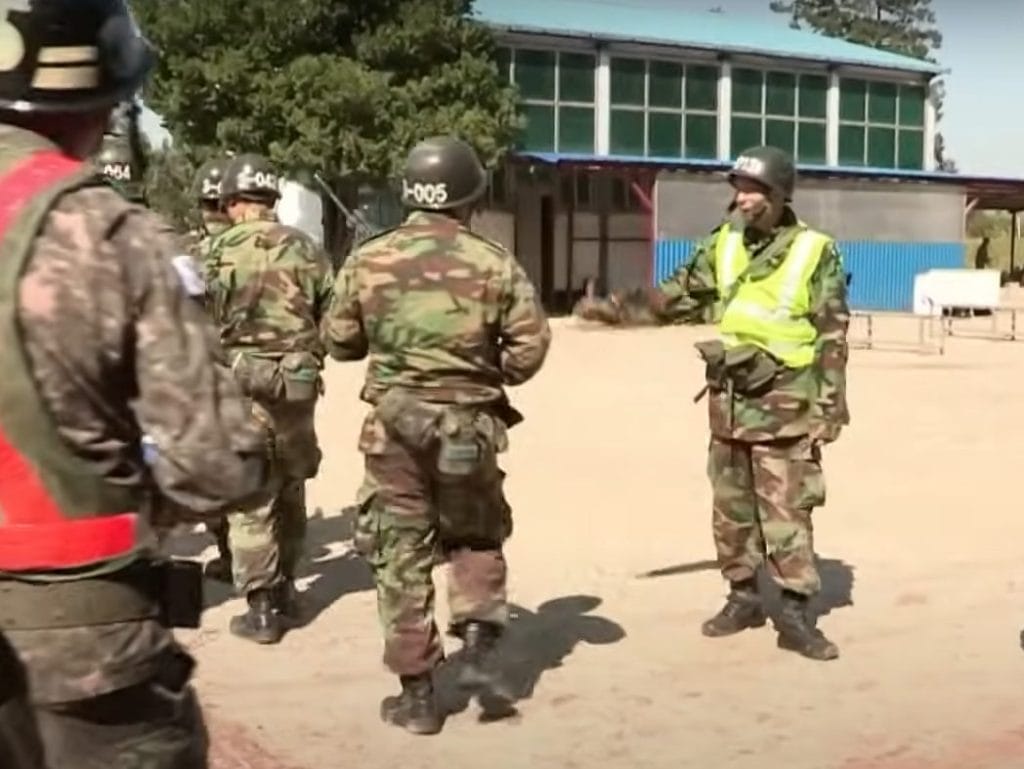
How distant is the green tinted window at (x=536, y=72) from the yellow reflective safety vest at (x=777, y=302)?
28877 millimetres

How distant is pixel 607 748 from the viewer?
18.8 ft

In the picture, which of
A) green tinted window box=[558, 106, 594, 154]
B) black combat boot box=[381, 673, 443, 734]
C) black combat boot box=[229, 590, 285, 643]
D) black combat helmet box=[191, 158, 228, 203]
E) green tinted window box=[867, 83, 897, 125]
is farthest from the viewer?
green tinted window box=[867, 83, 897, 125]

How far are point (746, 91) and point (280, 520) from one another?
3324cm

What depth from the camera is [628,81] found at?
37.2 meters

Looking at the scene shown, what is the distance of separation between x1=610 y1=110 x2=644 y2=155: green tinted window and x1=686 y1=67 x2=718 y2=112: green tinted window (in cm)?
149

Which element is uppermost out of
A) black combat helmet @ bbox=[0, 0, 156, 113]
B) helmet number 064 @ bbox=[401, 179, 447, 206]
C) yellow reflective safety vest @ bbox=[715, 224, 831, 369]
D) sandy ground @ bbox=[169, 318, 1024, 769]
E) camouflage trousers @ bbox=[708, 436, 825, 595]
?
black combat helmet @ bbox=[0, 0, 156, 113]

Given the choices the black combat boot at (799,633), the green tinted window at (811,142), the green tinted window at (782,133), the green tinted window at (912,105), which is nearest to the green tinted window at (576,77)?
the green tinted window at (782,133)

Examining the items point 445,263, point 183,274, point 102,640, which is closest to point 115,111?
point 183,274

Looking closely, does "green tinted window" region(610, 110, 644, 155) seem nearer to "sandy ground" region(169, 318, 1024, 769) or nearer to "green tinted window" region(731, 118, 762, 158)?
"green tinted window" region(731, 118, 762, 158)

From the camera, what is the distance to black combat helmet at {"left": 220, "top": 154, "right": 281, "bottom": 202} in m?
7.42

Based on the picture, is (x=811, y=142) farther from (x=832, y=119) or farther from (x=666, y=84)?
(x=666, y=84)

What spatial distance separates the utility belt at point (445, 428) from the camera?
5742 millimetres

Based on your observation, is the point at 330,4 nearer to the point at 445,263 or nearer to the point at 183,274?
the point at 445,263

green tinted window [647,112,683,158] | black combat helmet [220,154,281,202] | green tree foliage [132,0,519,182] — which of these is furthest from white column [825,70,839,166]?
black combat helmet [220,154,281,202]
